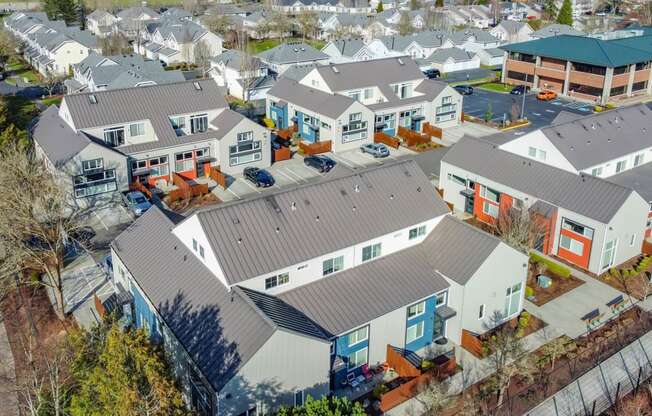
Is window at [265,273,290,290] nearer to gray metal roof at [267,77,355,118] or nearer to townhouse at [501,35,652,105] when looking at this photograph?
gray metal roof at [267,77,355,118]

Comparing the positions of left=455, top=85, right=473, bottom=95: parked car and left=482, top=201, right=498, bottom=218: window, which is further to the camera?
left=455, top=85, right=473, bottom=95: parked car

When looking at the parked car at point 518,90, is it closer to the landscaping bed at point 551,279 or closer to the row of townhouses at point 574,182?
the row of townhouses at point 574,182

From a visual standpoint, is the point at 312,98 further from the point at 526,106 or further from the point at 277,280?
the point at 277,280

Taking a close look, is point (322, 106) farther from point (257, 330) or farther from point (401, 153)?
point (257, 330)

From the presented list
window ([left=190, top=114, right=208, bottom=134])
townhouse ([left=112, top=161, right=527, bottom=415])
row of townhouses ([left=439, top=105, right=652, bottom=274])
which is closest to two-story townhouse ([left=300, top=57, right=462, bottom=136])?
window ([left=190, top=114, right=208, bottom=134])

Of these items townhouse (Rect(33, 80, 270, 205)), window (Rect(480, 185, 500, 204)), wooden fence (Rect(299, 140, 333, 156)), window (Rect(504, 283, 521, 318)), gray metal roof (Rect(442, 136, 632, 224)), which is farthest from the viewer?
wooden fence (Rect(299, 140, 333, 156))

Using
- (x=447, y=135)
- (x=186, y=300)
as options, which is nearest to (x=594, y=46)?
(x=447, y=135)

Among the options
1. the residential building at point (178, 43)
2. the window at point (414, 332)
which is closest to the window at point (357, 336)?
the window at point (414, 332)
